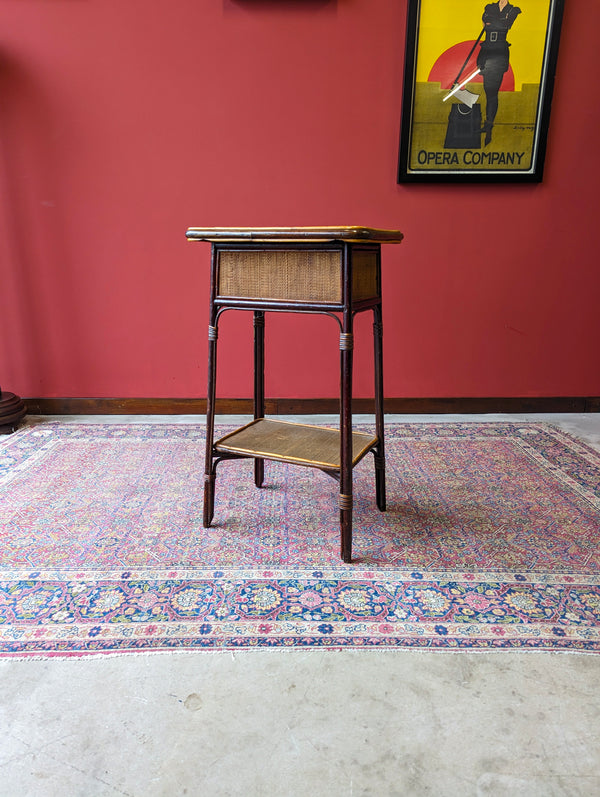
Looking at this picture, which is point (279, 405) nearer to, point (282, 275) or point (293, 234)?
point (282, 275)

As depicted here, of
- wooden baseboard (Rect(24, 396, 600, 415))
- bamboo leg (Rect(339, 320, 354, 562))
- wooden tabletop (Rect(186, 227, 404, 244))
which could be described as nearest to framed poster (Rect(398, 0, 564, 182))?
wooden baseboard (Rect(24, 396, 600, 415))

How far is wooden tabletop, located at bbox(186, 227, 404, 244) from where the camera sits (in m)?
1.60

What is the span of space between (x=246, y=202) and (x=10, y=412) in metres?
1.73

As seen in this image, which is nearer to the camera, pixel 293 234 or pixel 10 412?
pixel 293 234

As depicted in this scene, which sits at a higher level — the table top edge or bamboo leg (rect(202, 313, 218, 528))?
the table top edge

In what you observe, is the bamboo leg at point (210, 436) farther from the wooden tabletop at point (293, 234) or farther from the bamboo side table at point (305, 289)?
the wooden tabletop at point (293, 234)

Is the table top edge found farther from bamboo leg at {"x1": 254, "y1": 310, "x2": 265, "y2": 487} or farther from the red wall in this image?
the red wall

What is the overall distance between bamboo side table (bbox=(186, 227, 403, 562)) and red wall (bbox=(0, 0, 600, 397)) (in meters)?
1.28

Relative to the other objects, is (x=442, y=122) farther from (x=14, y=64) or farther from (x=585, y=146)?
(x=14, y=64)

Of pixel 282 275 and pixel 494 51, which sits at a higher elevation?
pixel 494 51

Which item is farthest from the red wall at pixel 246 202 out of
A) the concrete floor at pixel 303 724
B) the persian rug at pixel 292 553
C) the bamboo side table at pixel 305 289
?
the concrete floor at pixel 303 724

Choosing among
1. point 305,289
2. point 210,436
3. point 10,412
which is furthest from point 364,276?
point 10,412

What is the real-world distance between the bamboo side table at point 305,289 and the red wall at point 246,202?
128 centimetres

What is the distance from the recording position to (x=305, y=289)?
5.74ft
